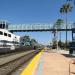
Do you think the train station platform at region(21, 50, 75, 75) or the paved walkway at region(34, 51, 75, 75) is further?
the paved walkway at region(34, 51, 75, 75)

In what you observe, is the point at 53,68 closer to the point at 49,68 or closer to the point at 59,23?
the point at 49,68

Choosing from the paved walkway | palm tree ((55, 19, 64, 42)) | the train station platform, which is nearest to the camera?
the train station platform

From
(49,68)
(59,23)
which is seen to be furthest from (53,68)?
(59,23)

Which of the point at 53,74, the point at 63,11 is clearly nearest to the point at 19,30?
the point at 63,11

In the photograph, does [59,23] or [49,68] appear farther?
[59,23]

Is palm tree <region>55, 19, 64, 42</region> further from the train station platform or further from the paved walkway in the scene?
the train station platform

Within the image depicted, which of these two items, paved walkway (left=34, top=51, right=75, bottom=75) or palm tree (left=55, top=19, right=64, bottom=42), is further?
palm tree (left=55, top=19, right=64, bottom=42)

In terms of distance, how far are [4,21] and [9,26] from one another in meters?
17.7

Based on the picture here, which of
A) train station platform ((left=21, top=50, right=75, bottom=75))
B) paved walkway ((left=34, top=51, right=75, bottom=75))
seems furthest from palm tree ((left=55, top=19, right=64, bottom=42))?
train station platform ((left=21, top=50, right=75, bottom=75))

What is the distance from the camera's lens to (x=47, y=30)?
12300cm

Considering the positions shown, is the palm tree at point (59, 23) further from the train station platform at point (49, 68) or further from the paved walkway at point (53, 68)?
the train station platform at point (49, 68)

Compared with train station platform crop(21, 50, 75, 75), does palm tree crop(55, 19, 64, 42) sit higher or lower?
higher

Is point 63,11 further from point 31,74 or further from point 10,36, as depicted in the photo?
point 31,74

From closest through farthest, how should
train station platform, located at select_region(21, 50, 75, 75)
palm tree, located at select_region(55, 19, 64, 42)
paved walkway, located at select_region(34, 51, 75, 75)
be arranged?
train station platform, located at select_region(21, 50, 75, 75)
paved walkway, located at select_region(34, 51, 75, 75)
palm tree, located at select_region(55, 19, 64, 42)
